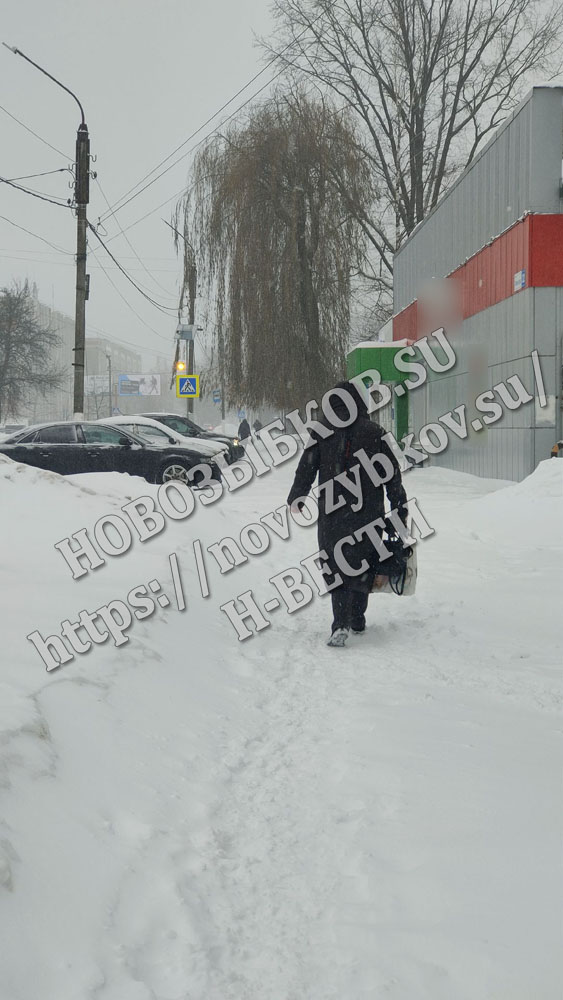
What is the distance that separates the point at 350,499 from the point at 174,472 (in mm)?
9687

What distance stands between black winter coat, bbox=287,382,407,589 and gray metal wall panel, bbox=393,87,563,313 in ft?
30.2

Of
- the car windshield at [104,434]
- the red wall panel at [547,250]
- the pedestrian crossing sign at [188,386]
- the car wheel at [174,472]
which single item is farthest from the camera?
the pedestrian crossing sign at [188,386]

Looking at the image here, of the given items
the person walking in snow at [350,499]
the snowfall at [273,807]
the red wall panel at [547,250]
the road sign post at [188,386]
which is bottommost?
the snowfall at [273,807]

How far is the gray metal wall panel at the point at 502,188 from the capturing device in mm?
13148

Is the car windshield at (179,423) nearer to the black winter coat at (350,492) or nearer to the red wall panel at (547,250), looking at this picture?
the red wall panel at (547,250)

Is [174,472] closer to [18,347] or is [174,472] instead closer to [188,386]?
[188,386]

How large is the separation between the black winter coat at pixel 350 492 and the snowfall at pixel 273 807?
0.63 meters

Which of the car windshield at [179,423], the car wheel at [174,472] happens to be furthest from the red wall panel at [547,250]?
the car windshield at [179,423]

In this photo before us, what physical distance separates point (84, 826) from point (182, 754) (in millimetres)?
910

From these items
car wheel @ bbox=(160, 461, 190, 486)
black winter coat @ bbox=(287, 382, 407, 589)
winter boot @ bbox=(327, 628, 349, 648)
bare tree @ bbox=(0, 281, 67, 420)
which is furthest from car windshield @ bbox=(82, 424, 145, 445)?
bare tree @ bbox=(0, 281, 67, 420)

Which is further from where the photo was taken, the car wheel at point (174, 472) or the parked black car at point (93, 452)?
the car wheel at point (174, 472)

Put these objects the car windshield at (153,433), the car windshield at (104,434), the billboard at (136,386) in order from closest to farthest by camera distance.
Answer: the car windshield at (104,434) → the car windshield at (153,433) → the billboard at (136,386)

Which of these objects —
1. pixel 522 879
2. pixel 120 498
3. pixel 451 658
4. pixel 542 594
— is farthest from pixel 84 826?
pixel 120 498

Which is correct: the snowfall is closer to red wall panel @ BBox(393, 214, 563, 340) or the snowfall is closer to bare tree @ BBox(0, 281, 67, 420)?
red wall panel @ BBox(393, 214, 563, 340)
